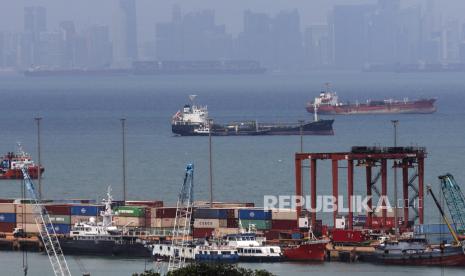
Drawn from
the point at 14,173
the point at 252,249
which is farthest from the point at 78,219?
the point at 14,173

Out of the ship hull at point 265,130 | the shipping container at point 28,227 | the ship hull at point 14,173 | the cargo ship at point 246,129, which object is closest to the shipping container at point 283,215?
the shipping container at point 28,227

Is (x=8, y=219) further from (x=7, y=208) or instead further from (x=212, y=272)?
(x=212, y=272)

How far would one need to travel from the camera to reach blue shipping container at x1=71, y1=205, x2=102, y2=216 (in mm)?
59625

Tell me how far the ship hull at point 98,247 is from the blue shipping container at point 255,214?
344 centimetres

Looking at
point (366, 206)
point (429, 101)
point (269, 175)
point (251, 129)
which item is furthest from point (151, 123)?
point (366, 206)

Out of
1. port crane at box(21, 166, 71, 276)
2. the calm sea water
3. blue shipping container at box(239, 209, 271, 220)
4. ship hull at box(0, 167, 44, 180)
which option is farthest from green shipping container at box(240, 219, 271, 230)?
ship hull at box(0, 167, 44, 180)

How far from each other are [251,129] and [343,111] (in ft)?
117

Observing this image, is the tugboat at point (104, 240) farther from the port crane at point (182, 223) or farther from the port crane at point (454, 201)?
the port crane at point (454, 201)

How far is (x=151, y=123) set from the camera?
493ft

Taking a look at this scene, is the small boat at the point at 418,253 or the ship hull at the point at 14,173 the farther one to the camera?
the ship hull at the point at 14,173

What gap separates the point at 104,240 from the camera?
188 ft

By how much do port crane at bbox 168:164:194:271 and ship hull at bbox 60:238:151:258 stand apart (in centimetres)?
141

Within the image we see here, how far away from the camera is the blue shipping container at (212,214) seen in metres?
57.8

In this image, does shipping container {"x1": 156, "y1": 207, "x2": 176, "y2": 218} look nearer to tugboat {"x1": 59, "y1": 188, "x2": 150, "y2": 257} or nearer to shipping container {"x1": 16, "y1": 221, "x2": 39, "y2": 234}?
tugboat {"x1": 59, "y1": 188, "x2": 150, "y2": 257}
